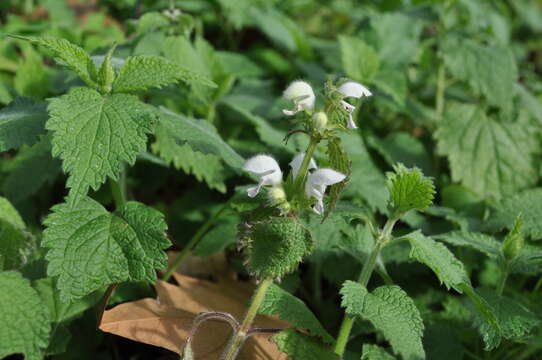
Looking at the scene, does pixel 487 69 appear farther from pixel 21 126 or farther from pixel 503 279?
pixel 21 126

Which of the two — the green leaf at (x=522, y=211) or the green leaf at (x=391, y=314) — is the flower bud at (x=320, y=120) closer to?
the green leaf at (x=391, y=314)

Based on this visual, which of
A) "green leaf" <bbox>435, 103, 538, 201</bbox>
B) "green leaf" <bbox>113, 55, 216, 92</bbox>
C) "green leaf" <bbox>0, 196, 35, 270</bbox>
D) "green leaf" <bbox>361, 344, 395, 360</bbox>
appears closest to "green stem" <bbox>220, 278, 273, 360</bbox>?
"green leaf" <bbox>361, 344, 395, 360</bbox>

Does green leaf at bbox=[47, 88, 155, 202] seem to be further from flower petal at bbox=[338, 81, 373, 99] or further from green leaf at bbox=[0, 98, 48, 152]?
flower petal at bbox=[338, 81, 373, 99]

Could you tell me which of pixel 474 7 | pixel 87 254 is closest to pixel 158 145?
pixel 87 254

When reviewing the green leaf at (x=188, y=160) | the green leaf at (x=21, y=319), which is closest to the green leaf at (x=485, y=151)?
the green leaf at (x=188, y=160)

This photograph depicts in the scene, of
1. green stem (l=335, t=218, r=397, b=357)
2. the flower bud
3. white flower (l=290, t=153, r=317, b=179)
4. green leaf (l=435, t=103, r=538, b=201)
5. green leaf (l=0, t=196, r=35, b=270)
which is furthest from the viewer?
green leaf (l=435, t=103, r=538, b=201)

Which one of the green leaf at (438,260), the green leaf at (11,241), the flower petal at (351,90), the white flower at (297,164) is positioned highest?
the flower petal at (351,90)

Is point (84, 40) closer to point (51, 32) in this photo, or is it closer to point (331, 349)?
point (51, 32)

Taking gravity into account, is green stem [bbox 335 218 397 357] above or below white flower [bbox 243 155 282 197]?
below
